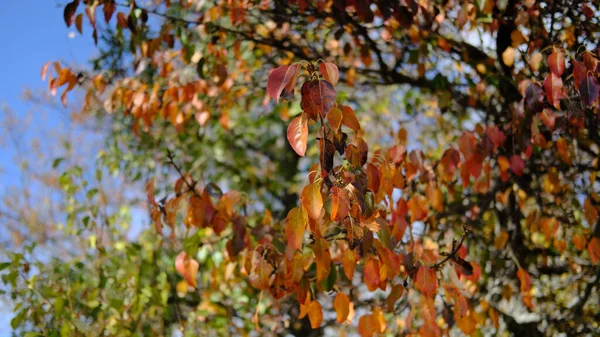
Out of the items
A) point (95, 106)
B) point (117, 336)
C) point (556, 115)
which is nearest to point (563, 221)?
point (556, 115)

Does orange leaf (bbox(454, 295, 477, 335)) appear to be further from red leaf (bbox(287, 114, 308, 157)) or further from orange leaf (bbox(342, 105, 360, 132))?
red leaf (bbox(287, 114, 308, 157))

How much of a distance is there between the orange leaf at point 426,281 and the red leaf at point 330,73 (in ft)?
2.12

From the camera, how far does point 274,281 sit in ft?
6.40

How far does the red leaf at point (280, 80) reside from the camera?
1.37 metres

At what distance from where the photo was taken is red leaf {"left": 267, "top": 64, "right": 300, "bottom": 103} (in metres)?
1.37

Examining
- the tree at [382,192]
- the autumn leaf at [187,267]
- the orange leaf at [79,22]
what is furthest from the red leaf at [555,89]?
the orange leaf at [79,22]

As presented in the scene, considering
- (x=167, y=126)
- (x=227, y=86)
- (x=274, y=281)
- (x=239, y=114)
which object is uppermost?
(x=239, y=114)

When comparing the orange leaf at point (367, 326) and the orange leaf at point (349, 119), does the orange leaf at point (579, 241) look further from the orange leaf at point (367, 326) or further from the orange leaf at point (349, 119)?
the orange leaf at point (349, 119)

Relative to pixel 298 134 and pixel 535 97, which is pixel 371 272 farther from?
pixel 535 97

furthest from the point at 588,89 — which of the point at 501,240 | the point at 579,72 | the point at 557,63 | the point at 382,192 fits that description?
the point at 501,240

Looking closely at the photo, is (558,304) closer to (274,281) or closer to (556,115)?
(556,115)

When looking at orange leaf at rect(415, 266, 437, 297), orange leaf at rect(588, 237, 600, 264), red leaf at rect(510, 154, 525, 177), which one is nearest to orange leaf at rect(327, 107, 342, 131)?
orange leaf at rect(415, 266, 437, 297)

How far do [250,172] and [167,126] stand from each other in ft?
4.05

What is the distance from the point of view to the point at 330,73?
1.43 m
